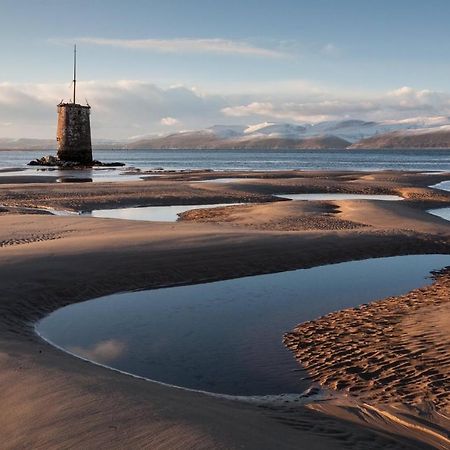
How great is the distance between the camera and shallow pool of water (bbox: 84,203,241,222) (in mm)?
24906

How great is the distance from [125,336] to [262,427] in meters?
4.24

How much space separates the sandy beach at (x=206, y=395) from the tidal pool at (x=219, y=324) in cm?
43

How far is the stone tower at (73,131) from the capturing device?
72.6m

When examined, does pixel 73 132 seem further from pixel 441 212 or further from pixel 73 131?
→ pixel 441 212

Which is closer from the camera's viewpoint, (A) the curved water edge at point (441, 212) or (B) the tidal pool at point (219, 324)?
(B) the tidal pool at point (219, 324)

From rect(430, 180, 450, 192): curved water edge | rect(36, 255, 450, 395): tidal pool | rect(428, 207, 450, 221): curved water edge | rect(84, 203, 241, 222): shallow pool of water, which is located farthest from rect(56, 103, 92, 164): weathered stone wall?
rect(36, 255, 450, 395): tidal pool

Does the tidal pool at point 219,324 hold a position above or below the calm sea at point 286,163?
below

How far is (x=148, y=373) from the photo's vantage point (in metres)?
7.88

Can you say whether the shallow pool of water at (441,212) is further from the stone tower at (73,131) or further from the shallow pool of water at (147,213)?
the stone tower at (73,131)

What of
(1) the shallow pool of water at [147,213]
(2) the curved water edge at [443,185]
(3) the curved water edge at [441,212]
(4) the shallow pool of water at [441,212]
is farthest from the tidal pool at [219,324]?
(2) the curved water edge at [443,185]

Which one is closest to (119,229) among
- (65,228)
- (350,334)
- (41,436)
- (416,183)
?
(65,228)

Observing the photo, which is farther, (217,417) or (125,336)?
(125,336)

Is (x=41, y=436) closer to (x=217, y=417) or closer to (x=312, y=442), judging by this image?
(x=217, y=417)

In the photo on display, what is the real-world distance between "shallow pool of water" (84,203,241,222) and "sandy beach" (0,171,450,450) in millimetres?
4360
